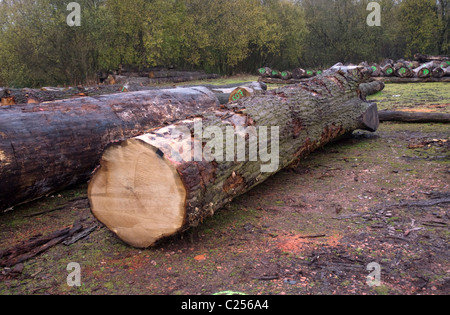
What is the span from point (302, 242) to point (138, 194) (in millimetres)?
1543

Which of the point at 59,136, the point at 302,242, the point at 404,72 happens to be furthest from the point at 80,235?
the point at 404,72

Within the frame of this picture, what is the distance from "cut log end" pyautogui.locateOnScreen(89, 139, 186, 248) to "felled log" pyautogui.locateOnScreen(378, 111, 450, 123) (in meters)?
6.83

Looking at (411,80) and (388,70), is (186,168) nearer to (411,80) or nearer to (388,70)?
(411,80)

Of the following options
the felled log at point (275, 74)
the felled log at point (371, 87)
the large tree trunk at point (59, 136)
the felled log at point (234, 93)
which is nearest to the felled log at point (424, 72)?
the felled log at point (371, 87)

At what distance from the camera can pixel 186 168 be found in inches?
122

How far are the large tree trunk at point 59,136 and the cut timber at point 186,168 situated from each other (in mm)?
452

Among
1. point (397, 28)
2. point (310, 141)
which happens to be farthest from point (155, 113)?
point (397, 28)

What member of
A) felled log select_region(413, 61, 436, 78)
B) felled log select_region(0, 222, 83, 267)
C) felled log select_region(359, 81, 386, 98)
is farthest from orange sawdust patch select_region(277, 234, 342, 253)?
felled log select_region(413, 61, 436, 78)

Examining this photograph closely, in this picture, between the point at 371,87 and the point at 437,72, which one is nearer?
the point at 371,87

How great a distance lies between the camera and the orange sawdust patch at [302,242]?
10.4ft

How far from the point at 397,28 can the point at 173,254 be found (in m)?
Answer: 34.6

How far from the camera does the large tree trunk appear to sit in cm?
412
